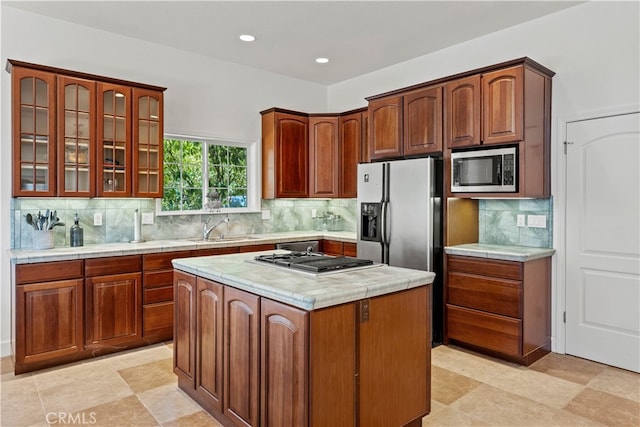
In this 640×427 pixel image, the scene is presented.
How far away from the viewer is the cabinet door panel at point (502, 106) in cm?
343

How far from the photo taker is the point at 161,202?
15.0 feet

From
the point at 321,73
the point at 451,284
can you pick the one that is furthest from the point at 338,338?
the point at 321,73

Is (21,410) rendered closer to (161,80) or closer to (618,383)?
(161,80)

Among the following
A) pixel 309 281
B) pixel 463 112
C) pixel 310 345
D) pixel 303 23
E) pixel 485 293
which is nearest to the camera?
pixel 310 345

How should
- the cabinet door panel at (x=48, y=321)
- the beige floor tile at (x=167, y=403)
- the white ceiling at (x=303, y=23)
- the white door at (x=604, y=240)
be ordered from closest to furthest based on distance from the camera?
the beige floor tile at (x=167, y=403)
the cabinet door panel at (x=48, y=321)
the white door at (x=604, y=240)
the white ceiling at (x=303, y=23)

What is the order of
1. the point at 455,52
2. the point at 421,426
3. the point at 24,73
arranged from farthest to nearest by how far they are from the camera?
the point at 455,52 → the point at 24,73 → the point at 421,426

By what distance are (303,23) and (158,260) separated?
2586 mm

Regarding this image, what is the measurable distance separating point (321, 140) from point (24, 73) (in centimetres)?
315

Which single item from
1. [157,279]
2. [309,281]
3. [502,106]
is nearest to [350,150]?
[502,106]

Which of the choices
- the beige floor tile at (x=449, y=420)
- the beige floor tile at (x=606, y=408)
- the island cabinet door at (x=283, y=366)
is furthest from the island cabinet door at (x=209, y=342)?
the beige floor tile at (x=606, y=408)

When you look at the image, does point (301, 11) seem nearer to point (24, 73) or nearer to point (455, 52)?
point (455, 52)

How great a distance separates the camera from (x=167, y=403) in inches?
109

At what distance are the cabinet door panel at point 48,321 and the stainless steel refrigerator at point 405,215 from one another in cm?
273

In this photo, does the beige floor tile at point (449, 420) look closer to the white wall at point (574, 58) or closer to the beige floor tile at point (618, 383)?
the beige floor tile at point (618, 383)
